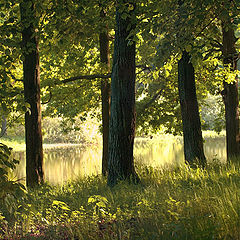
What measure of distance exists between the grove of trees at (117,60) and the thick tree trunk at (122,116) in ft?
0.08

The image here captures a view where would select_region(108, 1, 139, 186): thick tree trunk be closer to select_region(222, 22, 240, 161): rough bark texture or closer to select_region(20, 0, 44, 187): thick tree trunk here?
select_region(20, 0, 44, 187): thick tree trunk

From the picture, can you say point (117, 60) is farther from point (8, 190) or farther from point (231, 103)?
point (231, 103)

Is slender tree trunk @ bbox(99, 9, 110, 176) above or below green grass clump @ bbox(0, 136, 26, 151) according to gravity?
above

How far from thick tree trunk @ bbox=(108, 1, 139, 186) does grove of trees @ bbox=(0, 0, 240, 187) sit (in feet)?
0.08

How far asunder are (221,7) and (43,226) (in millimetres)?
5111

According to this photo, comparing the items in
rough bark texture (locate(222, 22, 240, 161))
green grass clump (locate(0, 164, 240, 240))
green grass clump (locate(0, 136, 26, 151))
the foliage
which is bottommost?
green grass clump (locate(0, 136, 26, 151))

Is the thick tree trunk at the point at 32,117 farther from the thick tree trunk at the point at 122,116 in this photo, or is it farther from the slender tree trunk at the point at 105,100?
the slender tree trunk at the point at 105,100

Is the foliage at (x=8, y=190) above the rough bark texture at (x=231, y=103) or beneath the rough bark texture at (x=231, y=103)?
beneath

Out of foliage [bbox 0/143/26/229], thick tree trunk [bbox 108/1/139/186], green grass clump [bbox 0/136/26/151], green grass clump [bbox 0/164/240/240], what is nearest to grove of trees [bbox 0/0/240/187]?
thick tree trunk [bbox 108/1/139/186]

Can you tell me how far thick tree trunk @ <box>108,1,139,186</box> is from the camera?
8.59 m

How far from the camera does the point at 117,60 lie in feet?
28.7

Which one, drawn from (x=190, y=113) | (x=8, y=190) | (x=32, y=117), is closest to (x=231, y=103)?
(x=190, y=113)

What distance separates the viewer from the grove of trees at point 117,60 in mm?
6730

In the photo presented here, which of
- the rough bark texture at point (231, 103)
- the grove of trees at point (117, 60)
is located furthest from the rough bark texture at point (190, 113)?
→ the rough bark texture at point (231, 103)
